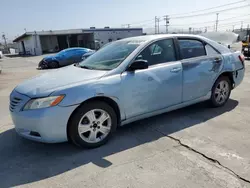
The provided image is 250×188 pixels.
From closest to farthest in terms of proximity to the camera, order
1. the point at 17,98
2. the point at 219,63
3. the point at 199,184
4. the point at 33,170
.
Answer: the point at 199,184, the point at 33,170, the point at 17,98, the point at 219,63

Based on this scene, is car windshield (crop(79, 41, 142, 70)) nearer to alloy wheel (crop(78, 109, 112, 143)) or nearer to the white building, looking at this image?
alloy wheel (crop(78, 109, 112, 143))

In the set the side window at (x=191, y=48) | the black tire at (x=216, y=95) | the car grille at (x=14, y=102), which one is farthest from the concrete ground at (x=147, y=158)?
the side window at (x=191, y=48)

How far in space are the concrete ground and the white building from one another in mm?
35184

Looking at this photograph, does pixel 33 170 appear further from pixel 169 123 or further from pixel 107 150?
pixel 169 123

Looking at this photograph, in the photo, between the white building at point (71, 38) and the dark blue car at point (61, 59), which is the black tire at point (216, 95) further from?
the white building at point (71, 38)

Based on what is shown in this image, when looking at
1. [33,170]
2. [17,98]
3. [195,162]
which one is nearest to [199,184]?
[195,162]

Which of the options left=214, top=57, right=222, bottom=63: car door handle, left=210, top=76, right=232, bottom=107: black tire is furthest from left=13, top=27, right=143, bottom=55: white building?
left=214, top=57, right=222, bottom=63: car door handle

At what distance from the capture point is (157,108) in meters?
3.64

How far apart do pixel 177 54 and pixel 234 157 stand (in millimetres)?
1912

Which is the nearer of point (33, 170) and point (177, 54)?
point (33, 170)

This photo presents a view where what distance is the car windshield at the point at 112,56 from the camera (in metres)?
3.44

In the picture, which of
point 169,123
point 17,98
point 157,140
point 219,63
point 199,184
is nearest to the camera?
point 199,184

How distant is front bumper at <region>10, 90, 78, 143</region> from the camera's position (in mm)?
2748

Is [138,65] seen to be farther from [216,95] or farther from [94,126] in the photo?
[216,95]
